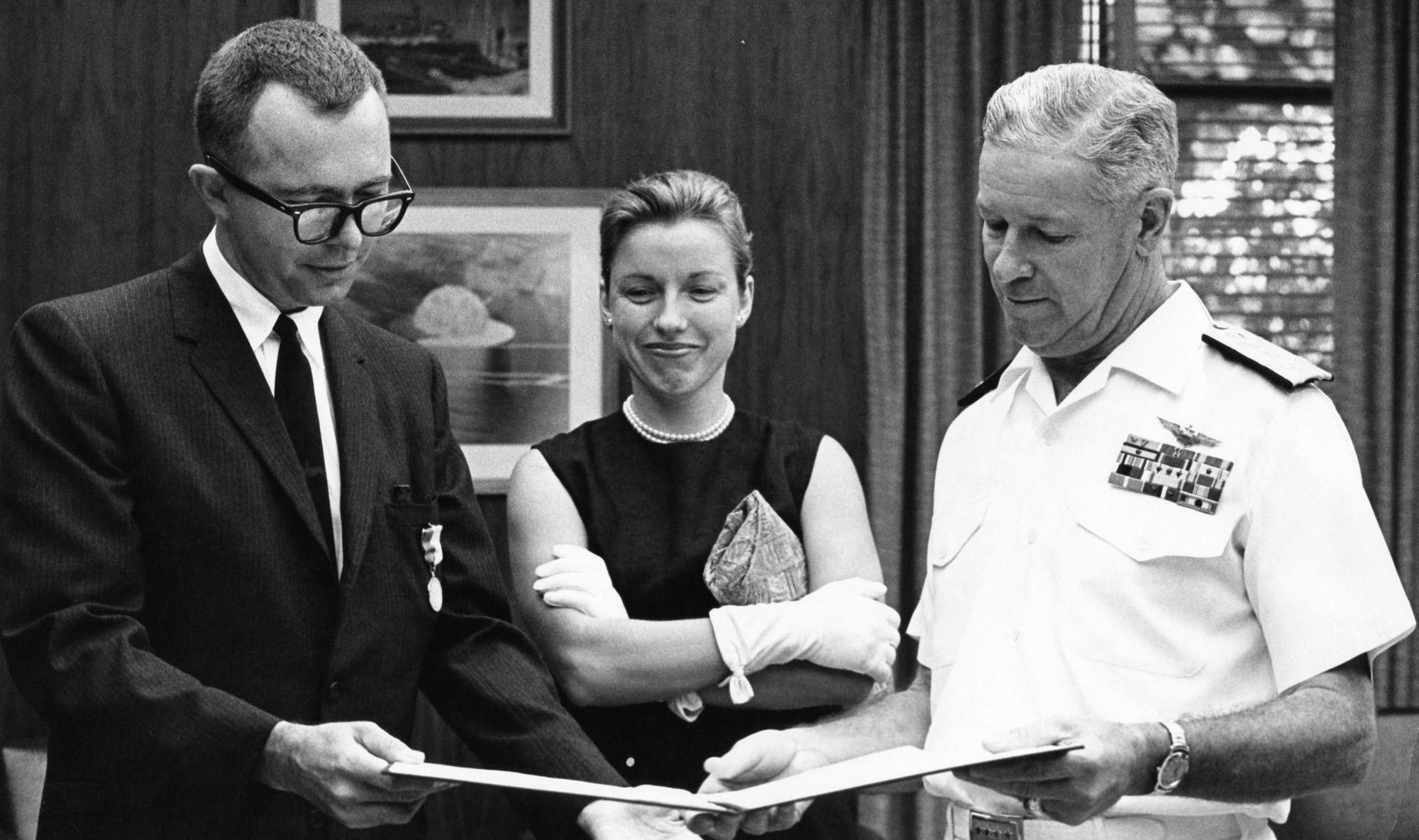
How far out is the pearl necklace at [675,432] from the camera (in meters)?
2.89

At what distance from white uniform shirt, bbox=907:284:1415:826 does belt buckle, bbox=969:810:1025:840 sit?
0.02m

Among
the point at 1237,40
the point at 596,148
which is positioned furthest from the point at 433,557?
the point at 1237,40

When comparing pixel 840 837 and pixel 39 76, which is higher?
pixel 39 76

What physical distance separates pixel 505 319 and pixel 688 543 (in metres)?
1.29

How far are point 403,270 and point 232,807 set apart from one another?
1.97 meters

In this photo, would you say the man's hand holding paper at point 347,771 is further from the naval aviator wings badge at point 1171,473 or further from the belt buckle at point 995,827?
the naval aviator wings badge at point 1171,473

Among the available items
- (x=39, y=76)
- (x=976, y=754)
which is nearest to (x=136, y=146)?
(x=39, y=76)

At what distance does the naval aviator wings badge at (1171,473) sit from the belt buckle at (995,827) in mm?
515

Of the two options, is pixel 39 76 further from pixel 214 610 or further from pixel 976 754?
pixel 976 754

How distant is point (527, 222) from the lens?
3820mm

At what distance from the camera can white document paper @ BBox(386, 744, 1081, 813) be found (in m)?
1.69

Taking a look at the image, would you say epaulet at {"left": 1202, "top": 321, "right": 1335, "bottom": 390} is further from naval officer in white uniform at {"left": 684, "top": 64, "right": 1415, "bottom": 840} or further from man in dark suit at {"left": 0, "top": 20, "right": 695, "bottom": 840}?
man in dark suit at {"left": 0, "top": 20, "right": 695, "bottom": 840}

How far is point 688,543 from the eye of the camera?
277cm

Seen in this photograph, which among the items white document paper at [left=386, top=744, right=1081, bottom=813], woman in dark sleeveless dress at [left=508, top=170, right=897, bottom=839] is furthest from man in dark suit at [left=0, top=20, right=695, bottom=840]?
woman in dark sleeveless dress at [left=508, top=170, right=897, bottom=839]
